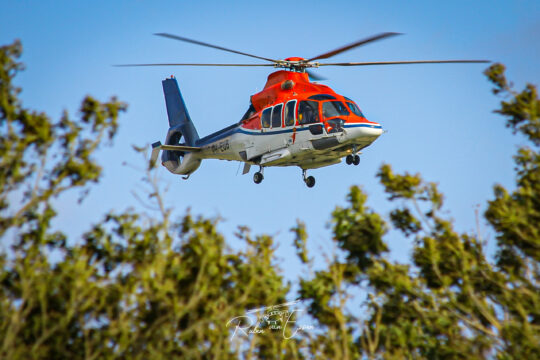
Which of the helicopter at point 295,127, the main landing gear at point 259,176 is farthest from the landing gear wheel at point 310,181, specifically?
the main landing gear at point 259,176

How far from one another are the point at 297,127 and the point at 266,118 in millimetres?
1759

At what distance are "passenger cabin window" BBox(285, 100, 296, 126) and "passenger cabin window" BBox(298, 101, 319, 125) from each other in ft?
1.03

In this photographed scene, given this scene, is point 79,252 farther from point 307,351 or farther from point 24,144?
point 307,351

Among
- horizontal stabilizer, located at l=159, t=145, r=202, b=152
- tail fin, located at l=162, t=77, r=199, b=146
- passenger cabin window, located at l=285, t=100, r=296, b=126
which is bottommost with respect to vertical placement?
passenger cabin window, located at l=285, t=100, r=296, b=126

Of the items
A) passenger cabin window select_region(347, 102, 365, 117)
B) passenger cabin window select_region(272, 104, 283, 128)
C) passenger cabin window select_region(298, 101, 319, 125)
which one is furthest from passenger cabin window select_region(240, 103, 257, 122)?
passenger cabin window select_region(347, 102, 365, 117)

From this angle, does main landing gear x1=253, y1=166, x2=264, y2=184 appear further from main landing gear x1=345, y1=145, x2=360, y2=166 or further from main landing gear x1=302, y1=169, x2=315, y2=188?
main landing gear x1=345, y1=145, x2=360, y2=166

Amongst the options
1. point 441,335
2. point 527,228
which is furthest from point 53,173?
point 527,228

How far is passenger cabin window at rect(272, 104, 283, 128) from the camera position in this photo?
2936 centimetres

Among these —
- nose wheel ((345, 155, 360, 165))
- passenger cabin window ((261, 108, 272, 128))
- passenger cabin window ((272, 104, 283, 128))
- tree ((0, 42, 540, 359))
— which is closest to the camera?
tree ((0, 42, 540, 359))

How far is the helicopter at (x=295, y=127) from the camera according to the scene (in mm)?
27500

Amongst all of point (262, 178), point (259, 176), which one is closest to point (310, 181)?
point (262, 178)

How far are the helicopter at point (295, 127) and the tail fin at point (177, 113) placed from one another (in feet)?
5.66

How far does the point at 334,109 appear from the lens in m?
28.1

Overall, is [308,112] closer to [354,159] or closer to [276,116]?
[276,116]
